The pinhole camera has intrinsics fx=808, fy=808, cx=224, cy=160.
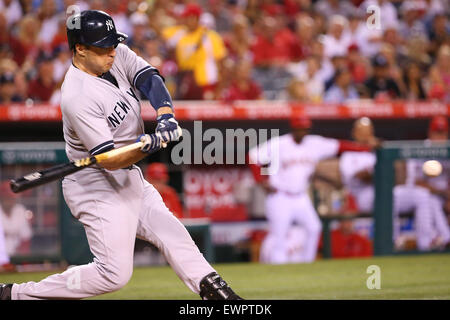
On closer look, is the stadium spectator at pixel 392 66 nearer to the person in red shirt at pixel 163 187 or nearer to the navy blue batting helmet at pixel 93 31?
the person in red shirt at pixel 163 187

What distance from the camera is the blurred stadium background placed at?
7.53m

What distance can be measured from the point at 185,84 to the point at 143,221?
17.5 feet

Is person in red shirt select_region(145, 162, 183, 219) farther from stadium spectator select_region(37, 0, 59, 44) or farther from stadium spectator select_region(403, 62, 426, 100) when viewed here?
stadium spectator select_region(403, 62, 426, 100)

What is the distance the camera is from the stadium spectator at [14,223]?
7254mm

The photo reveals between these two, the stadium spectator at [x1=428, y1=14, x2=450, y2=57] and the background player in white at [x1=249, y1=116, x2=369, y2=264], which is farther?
the stadium spectator at [x1=428, y1=14, x2=450, y2=57]

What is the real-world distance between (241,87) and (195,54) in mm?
705

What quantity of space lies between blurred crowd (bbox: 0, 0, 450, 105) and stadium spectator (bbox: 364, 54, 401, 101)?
0.01 metres

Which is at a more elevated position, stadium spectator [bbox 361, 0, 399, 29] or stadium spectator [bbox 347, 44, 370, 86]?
stadium spectator [bbox 361, 0, 399, 29]

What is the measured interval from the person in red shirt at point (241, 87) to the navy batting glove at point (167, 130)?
5.35 m

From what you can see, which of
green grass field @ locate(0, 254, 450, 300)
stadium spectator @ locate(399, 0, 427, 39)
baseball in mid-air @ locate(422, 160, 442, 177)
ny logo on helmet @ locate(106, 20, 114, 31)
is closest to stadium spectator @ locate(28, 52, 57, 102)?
green grass field @ locate(0, 254, 450, 300)

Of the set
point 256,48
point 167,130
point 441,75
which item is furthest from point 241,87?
point 167,130

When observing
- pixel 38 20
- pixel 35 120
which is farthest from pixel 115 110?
pixel 38 20

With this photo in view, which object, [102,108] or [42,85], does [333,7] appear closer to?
[42,85]

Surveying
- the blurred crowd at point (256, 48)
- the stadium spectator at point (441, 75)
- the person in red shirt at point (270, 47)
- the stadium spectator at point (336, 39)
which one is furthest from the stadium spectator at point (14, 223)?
the stadium spectator at point (441, 75)
